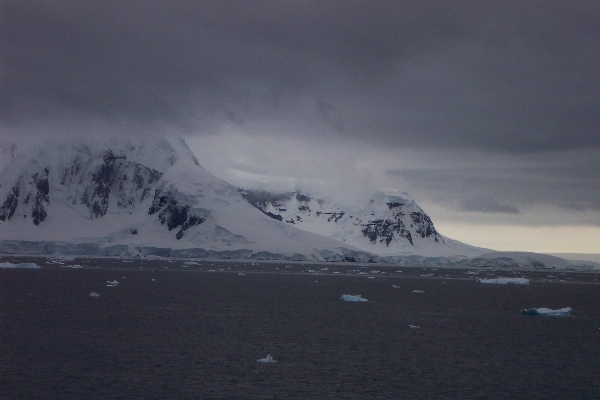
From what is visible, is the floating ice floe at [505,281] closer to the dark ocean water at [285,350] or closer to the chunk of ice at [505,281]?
the chunk of ice at [505,281]

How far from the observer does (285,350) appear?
133 ft

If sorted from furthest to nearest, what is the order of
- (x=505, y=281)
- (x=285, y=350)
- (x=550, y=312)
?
1. (x=505, y=281)
2. (x=550, y=312)
3. (x=285, y=350)

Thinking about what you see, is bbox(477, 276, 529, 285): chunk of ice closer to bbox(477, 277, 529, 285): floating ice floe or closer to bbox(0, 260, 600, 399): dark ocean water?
bbox(477, 277, 529, 285): floating ice floe

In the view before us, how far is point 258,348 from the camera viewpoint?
40906 mm

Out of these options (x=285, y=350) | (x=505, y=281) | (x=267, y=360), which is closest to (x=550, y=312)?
(x=285, y=350)

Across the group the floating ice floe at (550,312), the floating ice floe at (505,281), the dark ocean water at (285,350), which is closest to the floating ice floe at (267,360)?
the dark ocean water at (285,350)

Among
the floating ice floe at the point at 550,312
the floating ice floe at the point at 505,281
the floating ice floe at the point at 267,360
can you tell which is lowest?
the floating ice floe at the point at 267,360

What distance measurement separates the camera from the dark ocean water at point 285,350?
3130cm

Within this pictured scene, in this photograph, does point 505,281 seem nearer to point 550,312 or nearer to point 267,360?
point 550,312

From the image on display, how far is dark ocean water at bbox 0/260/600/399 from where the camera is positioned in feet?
103

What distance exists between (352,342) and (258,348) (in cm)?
671

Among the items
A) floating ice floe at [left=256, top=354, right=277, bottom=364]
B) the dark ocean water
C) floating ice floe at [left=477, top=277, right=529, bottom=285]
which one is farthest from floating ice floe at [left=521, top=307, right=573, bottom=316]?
floating ice floe at [left=477, top=277, right=529, bottom=285]

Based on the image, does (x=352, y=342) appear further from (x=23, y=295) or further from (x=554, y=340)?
(x=23, y=295)

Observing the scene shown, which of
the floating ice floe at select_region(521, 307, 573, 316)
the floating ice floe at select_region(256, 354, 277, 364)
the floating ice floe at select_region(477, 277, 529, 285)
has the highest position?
the floating ice floe at select_region(477, 277, 529, 285)
